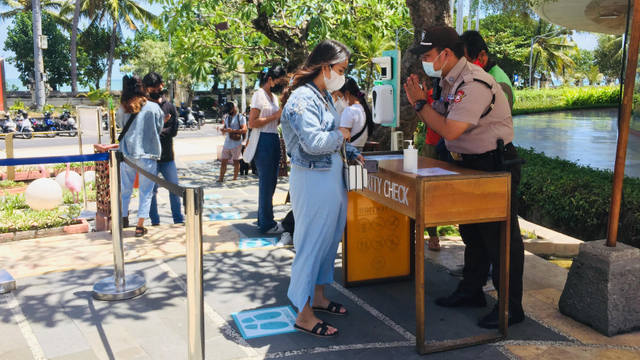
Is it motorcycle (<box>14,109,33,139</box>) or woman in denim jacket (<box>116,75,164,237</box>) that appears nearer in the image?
woman in denim jacket (<box>116,75,164,237</box>)

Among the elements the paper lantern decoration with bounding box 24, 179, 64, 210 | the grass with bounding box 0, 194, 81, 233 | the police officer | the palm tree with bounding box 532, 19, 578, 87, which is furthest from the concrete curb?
the palm tree with bounding box 532, 19, 578, 87

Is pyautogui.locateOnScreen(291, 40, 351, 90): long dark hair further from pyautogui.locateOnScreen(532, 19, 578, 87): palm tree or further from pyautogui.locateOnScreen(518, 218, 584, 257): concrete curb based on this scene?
pyautogui.locateOnScreen(532, 19, 578, 87): palm tree

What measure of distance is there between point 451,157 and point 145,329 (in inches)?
91.4

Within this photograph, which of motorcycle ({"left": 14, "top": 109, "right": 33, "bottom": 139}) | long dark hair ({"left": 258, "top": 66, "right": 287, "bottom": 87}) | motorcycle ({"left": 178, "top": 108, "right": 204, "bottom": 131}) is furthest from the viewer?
motorcycle ({"left": 178, "top": 108, "right": 204, "bottom": 131})

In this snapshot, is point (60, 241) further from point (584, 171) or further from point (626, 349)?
point (584, 171)

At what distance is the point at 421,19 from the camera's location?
20.4 feet

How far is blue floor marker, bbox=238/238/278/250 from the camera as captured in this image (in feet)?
18.1

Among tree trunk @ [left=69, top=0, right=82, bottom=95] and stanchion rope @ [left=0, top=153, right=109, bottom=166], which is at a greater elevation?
tree trunk @ [left=69, top=0, right=82, bottom=95]

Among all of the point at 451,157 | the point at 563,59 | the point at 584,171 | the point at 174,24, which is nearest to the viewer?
the point at 451,157

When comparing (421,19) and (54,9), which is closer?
(421,19)

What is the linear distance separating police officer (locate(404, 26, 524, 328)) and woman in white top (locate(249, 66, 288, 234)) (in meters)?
2.36

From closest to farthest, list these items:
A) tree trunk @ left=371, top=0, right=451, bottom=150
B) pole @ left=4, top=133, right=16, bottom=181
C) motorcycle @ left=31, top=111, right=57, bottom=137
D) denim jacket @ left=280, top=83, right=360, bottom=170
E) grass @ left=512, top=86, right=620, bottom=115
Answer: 1. denim jacket @ left=280, top=83, right=360, bottom=170
2. tree trunk @ left=371, top=0, right=451, bottom=150
3. pole @ left=4, top=133, right=16, bottom=181
4. motorcycle @ left=31, top=111, right=57, bottom=137
5. grass @ left=512, top=86, right=620, bottom=115

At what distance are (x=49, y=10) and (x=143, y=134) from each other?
47.7 m

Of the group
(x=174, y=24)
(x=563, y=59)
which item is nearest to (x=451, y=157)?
(x=174, y=24)
